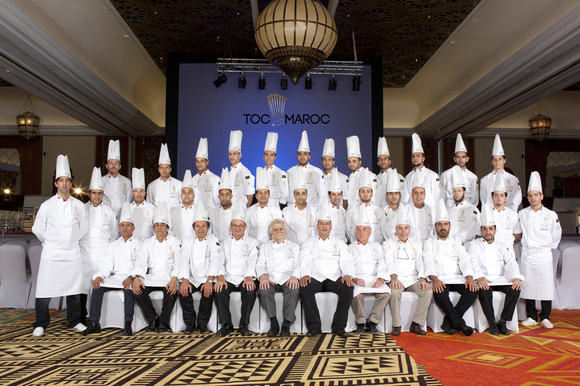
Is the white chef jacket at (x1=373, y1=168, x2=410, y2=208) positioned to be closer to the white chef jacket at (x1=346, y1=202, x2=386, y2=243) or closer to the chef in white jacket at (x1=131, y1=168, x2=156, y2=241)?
the white chef jacket at (x1=346, y1=202, x2=386, y2=243)

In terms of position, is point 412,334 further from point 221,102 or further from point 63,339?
point 221,102

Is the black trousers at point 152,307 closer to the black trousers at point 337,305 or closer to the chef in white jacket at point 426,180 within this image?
the black trousers at point 337,305

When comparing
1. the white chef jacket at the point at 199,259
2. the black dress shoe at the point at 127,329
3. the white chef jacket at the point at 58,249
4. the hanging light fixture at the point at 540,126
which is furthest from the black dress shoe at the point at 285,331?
the hanging light fixture at the point at 540,126

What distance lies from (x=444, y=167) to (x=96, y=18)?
25.0 ft

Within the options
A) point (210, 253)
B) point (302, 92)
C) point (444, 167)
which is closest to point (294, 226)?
point (210, 253)

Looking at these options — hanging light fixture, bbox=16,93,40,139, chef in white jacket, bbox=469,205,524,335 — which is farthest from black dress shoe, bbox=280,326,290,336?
hanging light fixture, bbox=16,93,40,139

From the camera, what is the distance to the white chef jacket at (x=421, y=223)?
189 inches

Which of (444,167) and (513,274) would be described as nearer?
(513,274)

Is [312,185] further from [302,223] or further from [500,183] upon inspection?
[500,183]

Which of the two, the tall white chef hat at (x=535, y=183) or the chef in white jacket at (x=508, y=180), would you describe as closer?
the tall white chef hat at (x=535, y=183)

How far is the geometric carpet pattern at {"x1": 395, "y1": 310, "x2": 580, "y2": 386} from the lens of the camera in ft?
8.91

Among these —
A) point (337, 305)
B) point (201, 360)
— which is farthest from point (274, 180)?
point (201, 360)

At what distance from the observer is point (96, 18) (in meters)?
6.12

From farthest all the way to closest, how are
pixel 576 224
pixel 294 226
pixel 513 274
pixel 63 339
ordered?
pixel 576 224, pixel 294 226, pixel 513 274, pixel 63 339
